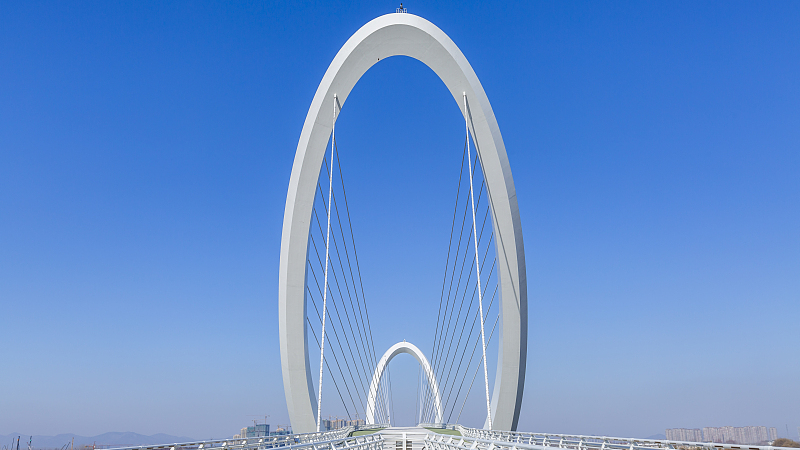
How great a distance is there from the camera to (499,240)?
64.6 feet

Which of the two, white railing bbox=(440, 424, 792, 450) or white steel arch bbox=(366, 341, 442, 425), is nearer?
white railing bbox=(440, 424, 792, 450)

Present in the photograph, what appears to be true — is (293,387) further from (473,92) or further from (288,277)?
(473,92)

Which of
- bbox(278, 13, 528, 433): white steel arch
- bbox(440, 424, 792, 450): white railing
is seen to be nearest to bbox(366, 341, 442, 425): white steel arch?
bbox(278, 13, 528, 433): white steel arch

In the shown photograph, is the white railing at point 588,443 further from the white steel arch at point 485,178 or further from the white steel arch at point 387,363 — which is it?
the white steel arch at point 387,363

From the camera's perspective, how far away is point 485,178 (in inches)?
759

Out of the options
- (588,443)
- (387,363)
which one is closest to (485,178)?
(588,443)

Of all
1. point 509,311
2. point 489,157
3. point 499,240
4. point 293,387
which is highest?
point 489,157

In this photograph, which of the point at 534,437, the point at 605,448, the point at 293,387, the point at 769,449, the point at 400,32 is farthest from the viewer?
the point at 293,387

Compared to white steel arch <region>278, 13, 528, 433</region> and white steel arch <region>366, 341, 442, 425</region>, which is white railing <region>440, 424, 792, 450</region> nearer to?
white steel arch <region>278, 13, 528, 433</region>

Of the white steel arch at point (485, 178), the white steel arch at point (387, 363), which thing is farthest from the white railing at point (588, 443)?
the white steel arch at point (387, 363)

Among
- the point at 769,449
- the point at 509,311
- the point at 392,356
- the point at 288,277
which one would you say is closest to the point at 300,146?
the point at 288,277

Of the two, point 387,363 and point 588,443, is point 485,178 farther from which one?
point 387,363

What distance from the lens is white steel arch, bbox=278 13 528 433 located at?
18.0 m

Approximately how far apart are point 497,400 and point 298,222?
10.3 meters
